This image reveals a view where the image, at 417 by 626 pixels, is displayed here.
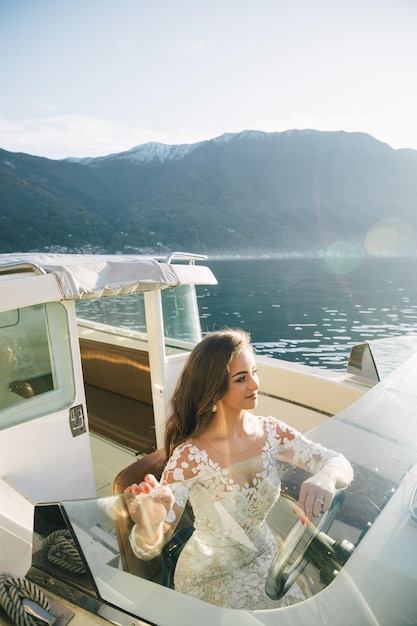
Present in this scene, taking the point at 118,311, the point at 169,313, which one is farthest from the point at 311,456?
the point at 118,311

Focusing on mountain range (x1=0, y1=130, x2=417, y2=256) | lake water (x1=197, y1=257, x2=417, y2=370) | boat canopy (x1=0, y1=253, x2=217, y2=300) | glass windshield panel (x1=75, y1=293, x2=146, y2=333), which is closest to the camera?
boat canopy (x1=0, y1=253, x2=217, y2=300)

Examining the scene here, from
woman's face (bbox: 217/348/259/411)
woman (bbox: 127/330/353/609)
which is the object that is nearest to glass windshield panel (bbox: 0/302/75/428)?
woman (bbox: 127/330/353/609)

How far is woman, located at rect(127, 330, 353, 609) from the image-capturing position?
136cm

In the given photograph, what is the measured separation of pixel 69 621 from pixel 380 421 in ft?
4.76

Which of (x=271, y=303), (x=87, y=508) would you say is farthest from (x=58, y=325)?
(x=271, y=303)

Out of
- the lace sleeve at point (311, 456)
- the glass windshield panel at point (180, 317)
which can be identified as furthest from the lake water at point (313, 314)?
the lace sleeve at point (311, 456)

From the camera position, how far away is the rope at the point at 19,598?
170 cm

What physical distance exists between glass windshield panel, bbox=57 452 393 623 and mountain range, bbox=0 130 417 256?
2407 inches

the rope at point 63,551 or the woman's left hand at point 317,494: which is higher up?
the woman's left hand at point 317,494

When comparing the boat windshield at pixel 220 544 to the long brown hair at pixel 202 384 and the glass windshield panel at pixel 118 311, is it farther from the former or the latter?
the glass windshield panel at pixel 118 311

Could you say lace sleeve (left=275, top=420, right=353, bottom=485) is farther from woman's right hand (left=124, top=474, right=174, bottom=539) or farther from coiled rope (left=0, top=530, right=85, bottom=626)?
coiled rope (left=0, top=530, right=85, bottom=626)

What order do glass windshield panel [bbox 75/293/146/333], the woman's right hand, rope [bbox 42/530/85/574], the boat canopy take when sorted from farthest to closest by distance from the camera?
glass windshield panel [bbox 75/293/146/333], the boat canopy, rope [bbox 42/530/85/574], the woman's right hand

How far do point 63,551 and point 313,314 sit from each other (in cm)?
3143

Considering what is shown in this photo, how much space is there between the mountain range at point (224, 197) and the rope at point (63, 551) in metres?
60.9
